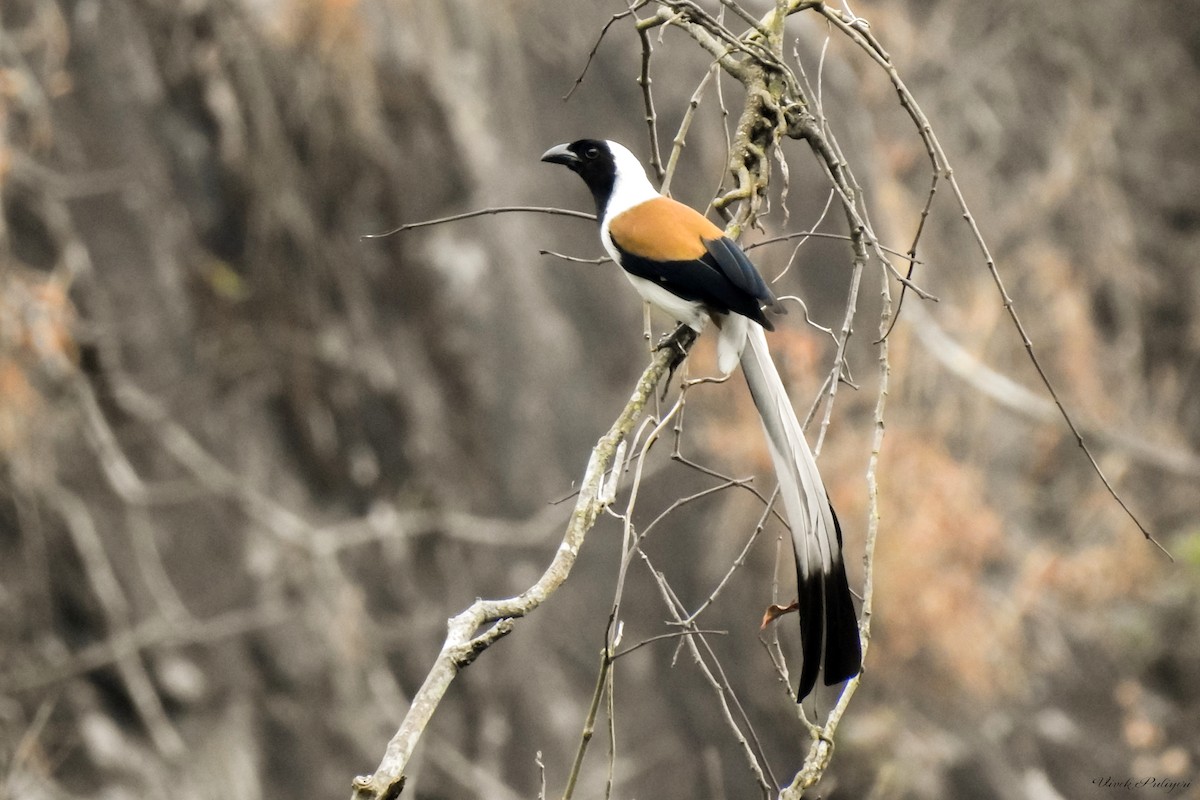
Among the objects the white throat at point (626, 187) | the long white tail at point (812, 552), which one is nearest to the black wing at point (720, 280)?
the long white tail at point (812, 552)

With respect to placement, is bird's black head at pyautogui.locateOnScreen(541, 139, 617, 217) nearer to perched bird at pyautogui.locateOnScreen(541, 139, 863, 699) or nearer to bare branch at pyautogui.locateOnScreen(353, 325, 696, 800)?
perched bird at pyautogui.locateOnScreen(541, 139, 863, 699)

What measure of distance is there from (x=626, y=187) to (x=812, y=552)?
135 centimetres

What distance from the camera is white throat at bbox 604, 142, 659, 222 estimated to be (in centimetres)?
338

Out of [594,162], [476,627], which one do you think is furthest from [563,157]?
[476,627]

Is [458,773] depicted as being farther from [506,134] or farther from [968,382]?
[968,382]

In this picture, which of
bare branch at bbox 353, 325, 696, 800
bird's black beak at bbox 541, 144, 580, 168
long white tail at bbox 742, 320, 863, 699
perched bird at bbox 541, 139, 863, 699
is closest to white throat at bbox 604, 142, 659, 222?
perched bird at bbox 541, 139, 863, 699

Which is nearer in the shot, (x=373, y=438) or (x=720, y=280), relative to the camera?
(x=720, y=280)

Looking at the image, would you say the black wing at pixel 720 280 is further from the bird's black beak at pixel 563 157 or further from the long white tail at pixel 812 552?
the bird's black beak at pixel 563 157

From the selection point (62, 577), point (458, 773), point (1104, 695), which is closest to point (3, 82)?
point (62, 577)

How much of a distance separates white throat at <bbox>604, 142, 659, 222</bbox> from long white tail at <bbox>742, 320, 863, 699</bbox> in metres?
0.79

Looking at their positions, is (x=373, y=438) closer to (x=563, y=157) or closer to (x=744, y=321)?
(x=563, y=157)

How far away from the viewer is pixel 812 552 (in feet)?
8.25

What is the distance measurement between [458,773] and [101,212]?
2705 mm

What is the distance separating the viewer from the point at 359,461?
18.4ft
